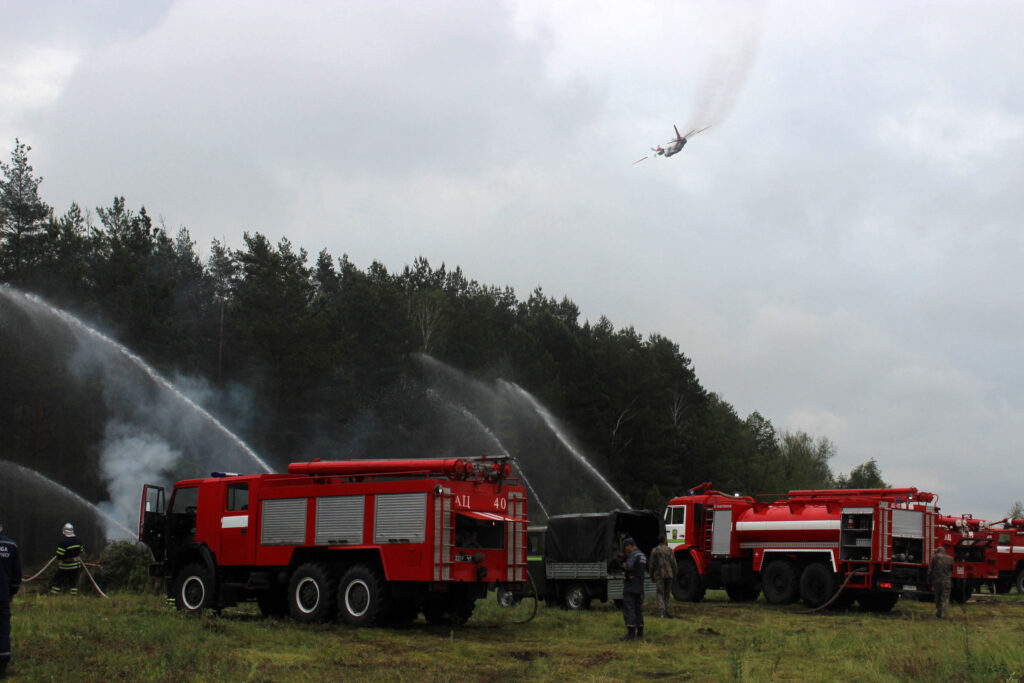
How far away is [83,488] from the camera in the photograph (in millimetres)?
43812

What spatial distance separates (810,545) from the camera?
2736 centimetres

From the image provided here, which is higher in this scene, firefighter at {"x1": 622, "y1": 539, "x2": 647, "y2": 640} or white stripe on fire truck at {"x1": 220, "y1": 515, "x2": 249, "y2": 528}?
white stripe on fire truck at {"x1": 220, "y1": 515, "x2": 249, "y2": 528}

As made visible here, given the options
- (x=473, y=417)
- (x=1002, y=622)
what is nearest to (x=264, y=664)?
(x=1002, y=622)

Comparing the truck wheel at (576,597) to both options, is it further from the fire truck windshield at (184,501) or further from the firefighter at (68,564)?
the firefighter at (68,564)

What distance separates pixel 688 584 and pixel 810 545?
432cm

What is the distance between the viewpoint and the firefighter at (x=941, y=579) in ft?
78.8

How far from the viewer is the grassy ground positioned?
1309 cm

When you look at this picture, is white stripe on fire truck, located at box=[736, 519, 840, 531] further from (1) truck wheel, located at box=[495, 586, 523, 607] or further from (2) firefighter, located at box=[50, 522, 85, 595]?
(2) firefighter, located at box=[50, 522, 85, 595]

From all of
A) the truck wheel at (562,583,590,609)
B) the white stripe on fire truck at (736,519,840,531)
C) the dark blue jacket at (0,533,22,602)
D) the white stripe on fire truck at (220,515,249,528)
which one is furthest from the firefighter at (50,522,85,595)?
the white stripe on fire truck at (736,519,840,531)

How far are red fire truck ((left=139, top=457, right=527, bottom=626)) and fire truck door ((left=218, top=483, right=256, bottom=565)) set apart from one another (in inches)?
1.0

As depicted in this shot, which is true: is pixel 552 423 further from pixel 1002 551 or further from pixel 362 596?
pixel 362 596

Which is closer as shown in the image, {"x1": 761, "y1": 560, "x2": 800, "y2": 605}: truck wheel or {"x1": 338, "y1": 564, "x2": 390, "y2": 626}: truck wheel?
{"x1": 338, "y1": 564, "x2": 390, "y2": 626}: truck wheel

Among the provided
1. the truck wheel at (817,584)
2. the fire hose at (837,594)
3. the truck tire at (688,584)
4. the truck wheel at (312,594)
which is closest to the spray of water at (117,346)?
the truck tire at (688,584)

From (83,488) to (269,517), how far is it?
27.7m
